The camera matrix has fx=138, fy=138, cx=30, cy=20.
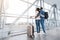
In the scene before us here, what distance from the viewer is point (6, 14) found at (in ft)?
11.4

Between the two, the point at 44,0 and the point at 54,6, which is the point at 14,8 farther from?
the point at 54,6

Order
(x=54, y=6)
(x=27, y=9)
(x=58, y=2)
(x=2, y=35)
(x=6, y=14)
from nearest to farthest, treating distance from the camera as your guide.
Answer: (x=2, y=35) < (x=6, y=14) < (x=27, y=9) < (x=54, y=6) < (x=58, y=2)

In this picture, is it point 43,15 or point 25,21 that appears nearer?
point 43,15

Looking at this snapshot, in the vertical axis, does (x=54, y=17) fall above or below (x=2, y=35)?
above

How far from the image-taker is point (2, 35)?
3.20 metres

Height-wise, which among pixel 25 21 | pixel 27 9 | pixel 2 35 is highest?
pixel 27 9

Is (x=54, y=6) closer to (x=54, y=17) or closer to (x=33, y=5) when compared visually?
(x=54, y=17)

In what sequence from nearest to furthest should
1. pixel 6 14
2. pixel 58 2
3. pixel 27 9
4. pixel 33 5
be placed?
pixel 6 14 < pixel 27 9 < pixel 33 5 < pixel 58 2

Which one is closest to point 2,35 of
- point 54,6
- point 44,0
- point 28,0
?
point 28,0

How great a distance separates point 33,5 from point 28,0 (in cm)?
27

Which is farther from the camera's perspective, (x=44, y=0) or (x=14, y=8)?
(x=44, y=0)

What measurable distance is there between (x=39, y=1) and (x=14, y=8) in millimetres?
1329

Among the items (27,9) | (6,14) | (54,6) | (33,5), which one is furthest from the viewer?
(54,6)

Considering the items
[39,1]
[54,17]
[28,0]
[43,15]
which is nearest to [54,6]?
[54,17]
